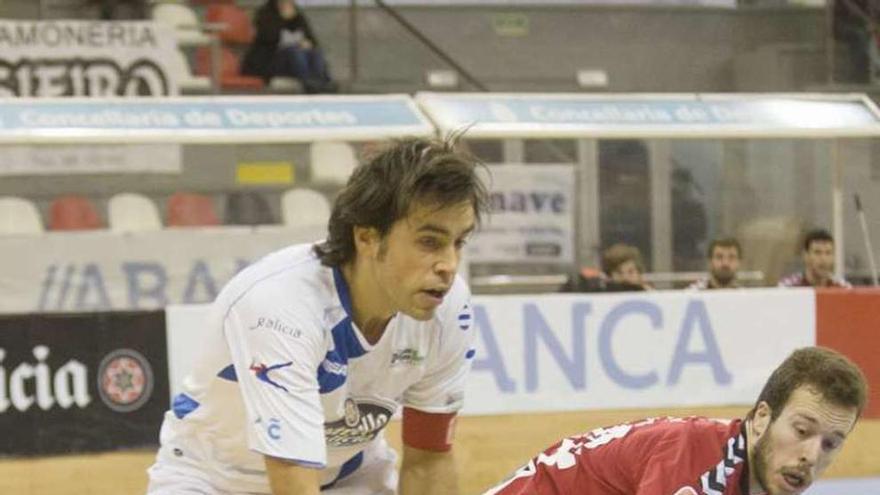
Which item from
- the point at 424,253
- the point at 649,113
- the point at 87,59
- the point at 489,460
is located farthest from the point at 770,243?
the point at 424,253

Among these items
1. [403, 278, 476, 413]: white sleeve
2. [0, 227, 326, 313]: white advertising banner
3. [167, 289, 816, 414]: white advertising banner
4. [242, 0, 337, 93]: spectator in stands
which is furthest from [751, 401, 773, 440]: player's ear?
[242, 0, 337, 93]: spectator in stands

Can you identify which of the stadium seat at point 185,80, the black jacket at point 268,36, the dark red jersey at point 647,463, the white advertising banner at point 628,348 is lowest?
the white advertising banner at point 628,348

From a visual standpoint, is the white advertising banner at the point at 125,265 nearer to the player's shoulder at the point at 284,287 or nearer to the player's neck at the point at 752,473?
the player's shoulder at the point at 284,287

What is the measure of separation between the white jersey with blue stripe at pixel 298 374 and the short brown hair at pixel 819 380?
2.43 ft

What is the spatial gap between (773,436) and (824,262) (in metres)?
7.28

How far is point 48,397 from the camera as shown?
30.1 ft

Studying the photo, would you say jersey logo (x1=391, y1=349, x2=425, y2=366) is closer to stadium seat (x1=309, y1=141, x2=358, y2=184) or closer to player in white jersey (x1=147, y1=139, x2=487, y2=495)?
player in white jersey (x1=147, y1=139, x2=487, y2=495)

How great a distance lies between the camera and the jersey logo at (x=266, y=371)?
3693mm

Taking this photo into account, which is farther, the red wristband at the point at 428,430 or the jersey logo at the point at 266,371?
the red wristband at the point at 428,430

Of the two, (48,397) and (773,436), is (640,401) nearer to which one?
(48,397)

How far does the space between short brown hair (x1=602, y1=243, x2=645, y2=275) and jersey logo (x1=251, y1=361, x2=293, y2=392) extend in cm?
708

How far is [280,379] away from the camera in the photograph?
12.1 ft

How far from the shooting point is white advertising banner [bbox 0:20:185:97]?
42.9 feet

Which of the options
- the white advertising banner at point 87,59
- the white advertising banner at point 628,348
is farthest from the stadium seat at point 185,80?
the white advertising banner at point 628,348
